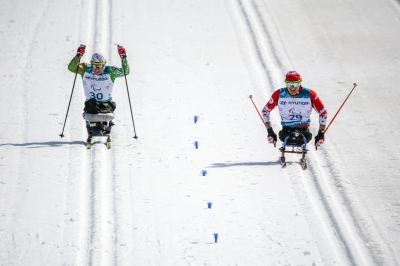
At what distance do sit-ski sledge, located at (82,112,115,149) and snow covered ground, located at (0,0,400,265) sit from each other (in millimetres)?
223

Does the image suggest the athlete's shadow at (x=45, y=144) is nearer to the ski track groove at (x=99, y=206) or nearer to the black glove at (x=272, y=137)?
the ski track groove at (x=99, y=206)

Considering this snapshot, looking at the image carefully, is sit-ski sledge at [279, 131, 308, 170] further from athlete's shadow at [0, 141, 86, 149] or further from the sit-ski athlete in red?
athlete's shadow at [0, 141, 86, 149]

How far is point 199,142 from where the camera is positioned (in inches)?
573

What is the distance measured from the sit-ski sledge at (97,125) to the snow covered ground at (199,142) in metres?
0.22

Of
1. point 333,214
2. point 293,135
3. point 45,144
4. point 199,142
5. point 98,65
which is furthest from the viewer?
point 199,142

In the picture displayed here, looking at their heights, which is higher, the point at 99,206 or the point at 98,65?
the point at 98,65

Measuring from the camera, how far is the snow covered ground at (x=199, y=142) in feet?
35.9

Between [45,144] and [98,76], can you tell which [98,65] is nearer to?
[98,76]

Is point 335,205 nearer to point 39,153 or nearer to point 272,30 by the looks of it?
point 39,153

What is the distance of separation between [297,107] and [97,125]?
3871mm

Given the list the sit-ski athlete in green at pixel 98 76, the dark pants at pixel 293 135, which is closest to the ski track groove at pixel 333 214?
the dark pants at pixel 293 135

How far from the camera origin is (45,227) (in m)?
11.2

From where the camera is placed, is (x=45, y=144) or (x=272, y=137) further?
(x=45, y=144)

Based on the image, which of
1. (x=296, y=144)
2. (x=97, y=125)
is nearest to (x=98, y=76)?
(x=97, y=125)
